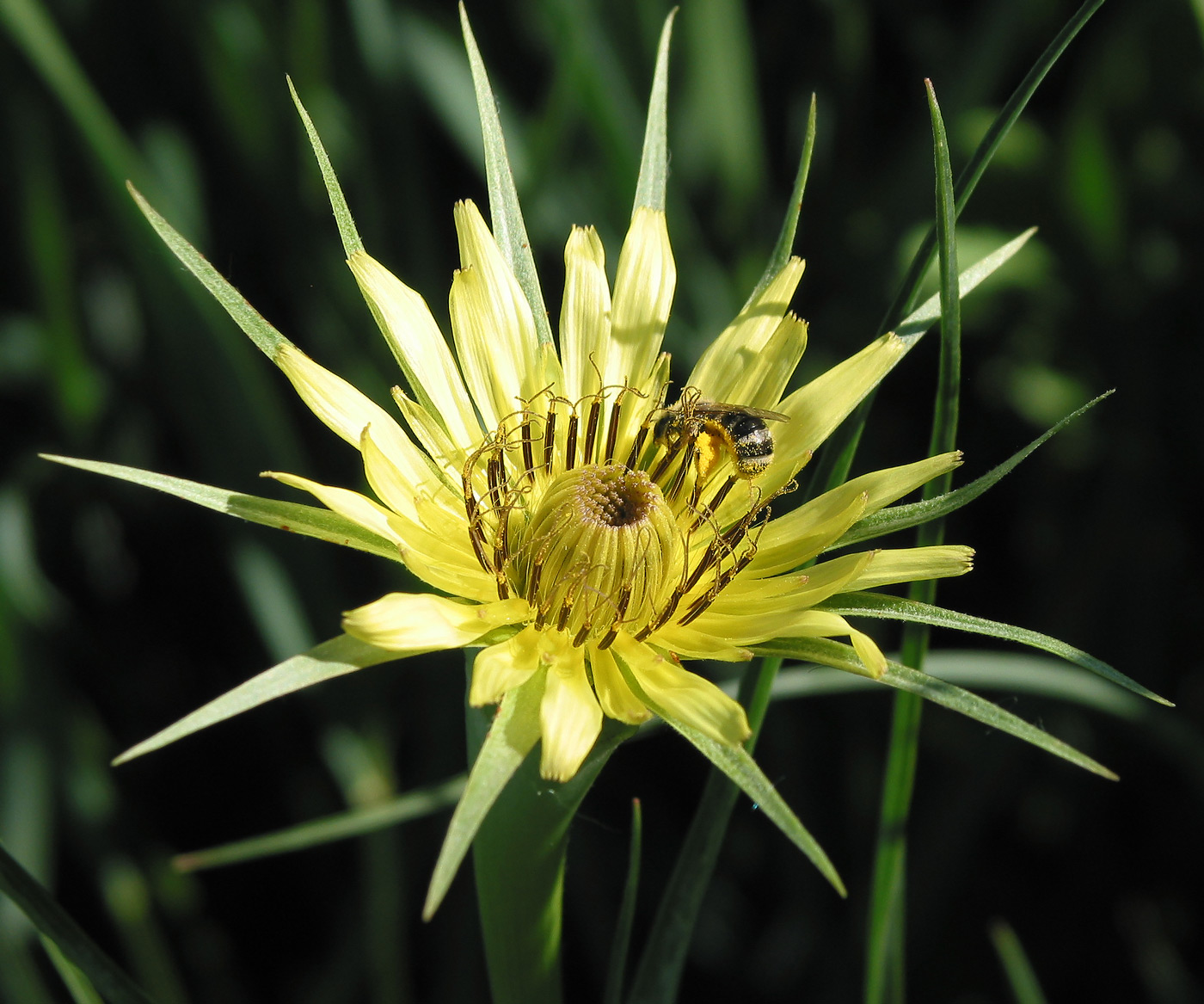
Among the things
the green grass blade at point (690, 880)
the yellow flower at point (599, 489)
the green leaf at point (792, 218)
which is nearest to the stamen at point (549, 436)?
the yellow flower at point (599, 489)

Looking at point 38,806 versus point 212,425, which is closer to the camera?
point 38,806

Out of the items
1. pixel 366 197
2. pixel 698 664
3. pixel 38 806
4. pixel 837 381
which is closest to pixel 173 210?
pixel 366 197

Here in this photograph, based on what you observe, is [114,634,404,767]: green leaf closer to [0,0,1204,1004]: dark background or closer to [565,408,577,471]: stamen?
[565,408,577,471]: stamen

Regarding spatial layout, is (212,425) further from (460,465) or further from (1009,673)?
(1009,673)

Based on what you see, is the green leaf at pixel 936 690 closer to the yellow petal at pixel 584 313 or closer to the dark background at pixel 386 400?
the yellow petal at pixel 584 313

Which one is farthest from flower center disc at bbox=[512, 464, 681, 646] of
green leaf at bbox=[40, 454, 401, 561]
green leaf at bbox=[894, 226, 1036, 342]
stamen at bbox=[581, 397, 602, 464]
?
green leaf at bbox=[894, 226, 1036, 342]

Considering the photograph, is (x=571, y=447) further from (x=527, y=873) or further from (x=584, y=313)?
(x=527, y=873)
